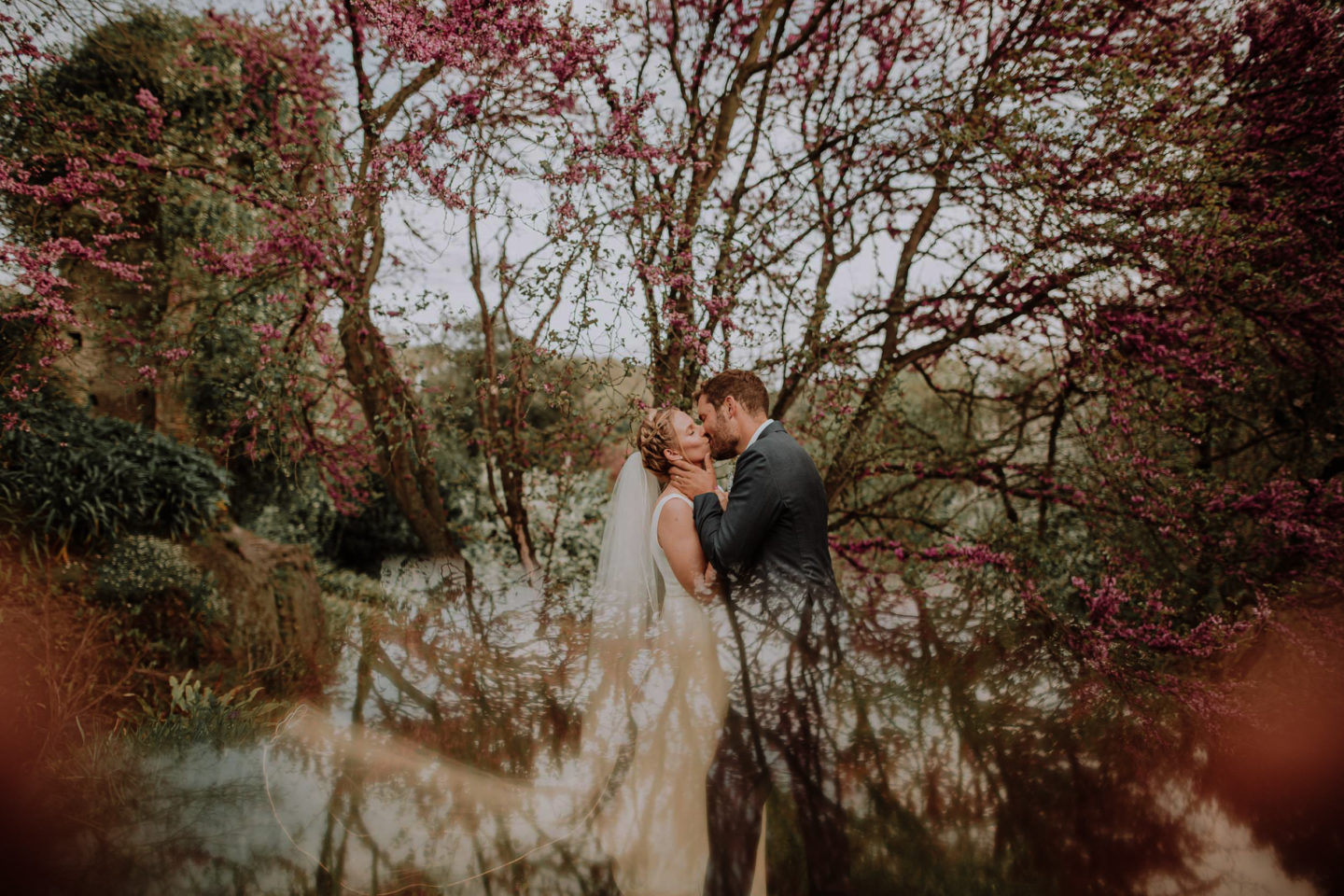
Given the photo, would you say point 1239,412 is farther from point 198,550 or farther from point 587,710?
point 198,550

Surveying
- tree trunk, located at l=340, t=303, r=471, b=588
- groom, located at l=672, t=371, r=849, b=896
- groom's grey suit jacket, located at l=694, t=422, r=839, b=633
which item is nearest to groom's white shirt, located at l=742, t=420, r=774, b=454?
groom, located at l=672, t=371, r=849, b=896

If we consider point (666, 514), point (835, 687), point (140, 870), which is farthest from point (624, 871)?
point (140, 870)

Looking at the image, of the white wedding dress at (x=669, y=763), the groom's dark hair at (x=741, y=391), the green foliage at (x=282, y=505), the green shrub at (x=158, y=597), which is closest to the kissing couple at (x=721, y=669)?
the white wedding dress at (x=669, y=763)

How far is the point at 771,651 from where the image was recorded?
7.54ft

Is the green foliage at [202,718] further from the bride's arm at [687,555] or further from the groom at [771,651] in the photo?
the groom at [771,651]

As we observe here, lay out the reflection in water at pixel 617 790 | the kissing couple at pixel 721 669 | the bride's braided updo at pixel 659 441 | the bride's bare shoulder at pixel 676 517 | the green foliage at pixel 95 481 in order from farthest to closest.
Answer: the green foliage at pixel 95 481 < the bride's braided updo at pixel 659 441 < the bride's bare shoulder at pixel 676 517 < the kissing couple at pixel 721 669 < the reflection in water at pixel 617 790

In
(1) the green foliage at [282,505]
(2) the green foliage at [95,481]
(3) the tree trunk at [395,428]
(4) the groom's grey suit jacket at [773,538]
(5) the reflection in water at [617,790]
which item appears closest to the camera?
(5) the reflection in water at [617,790]

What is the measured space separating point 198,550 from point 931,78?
5.96 m

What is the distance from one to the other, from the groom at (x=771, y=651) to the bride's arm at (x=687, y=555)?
53 mm

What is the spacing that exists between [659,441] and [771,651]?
0.92 m

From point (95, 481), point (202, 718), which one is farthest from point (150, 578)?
point (202, 718)

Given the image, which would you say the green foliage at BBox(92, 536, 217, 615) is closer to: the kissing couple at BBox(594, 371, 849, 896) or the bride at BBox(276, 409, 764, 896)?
the bride at BBox(276, 409, 764, 896)

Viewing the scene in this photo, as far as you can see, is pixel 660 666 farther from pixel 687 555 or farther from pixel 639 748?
pixel 687 555

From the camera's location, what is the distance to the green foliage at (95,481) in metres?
3.97
